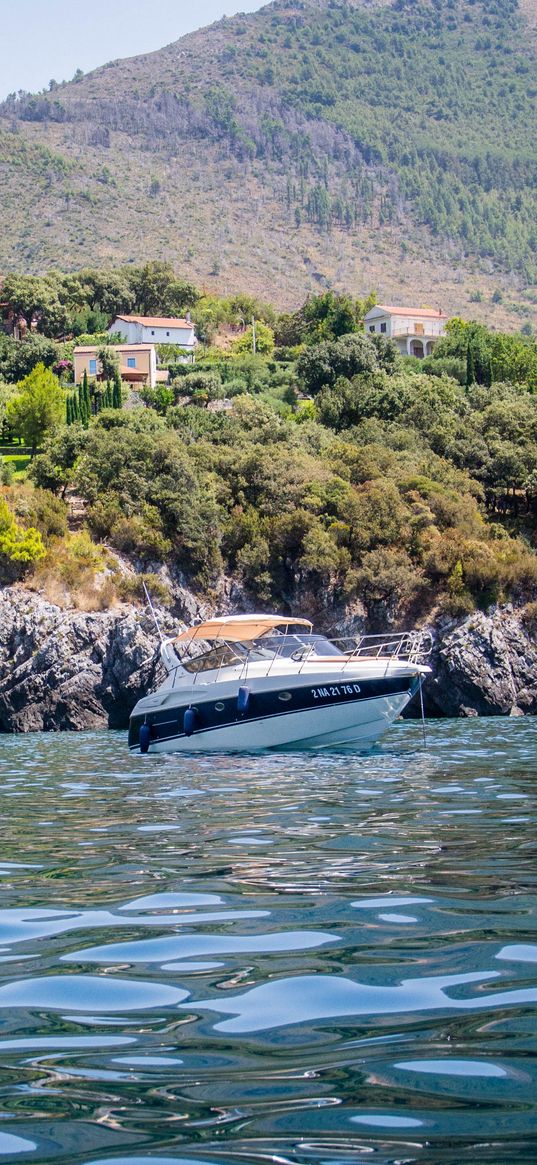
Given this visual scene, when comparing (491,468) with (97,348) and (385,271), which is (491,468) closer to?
(97,348)

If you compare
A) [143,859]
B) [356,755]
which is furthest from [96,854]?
[356,755]


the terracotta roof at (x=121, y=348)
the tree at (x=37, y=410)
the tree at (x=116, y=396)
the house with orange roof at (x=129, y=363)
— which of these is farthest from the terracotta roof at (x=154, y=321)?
the tree at (x=37, y=410)

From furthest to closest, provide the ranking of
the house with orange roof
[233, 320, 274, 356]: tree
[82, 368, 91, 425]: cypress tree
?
[233, 320, 274, 356]: tree, the house with orange roof, [82, 368, 91, 425]: cypress tree

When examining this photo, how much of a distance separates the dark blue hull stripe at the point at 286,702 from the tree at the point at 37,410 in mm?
44938

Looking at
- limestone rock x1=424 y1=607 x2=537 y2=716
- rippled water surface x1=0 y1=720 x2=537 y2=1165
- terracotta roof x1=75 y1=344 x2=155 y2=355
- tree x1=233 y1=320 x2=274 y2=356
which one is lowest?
limestone rock x1=424 y1=607 x2=537 y2=716

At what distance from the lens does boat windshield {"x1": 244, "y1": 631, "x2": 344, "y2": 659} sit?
1046 inches

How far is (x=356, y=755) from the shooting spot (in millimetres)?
22594

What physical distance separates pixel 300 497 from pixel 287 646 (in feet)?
102

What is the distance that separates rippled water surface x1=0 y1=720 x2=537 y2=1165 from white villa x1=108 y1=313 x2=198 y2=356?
305 feet

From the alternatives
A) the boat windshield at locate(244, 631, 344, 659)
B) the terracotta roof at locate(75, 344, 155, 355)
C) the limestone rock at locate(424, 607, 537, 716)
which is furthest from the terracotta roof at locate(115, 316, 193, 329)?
the boat windshield at locate(244, 631, 344, 659)

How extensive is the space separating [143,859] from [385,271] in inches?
7185

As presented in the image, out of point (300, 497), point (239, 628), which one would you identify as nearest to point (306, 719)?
point (239, 628)

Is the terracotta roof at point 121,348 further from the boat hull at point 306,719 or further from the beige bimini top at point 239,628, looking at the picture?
the boat hull at point 306,719

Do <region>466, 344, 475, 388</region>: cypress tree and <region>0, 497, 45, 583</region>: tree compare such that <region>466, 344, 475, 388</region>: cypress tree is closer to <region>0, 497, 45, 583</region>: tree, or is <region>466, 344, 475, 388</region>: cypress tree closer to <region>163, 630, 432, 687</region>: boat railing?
<region>0, 497, 45, 583</region>: tree
